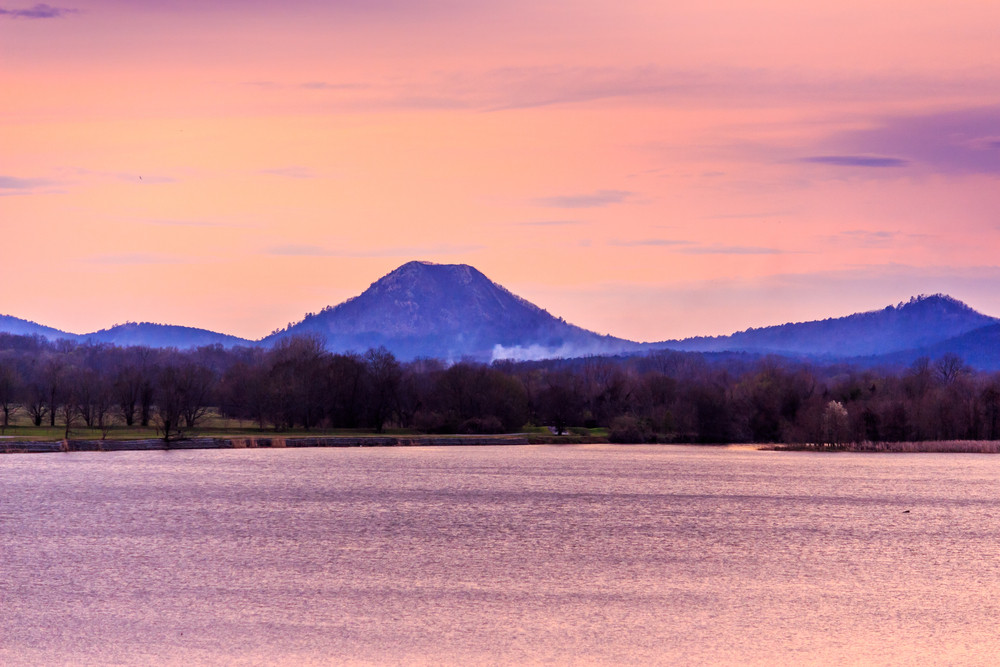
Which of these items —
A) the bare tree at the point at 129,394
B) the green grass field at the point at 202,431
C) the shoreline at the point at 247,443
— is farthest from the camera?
the bare tree at the point at 129,394

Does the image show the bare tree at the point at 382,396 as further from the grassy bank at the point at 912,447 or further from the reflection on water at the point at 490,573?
the reflection on water at the point at 490,573

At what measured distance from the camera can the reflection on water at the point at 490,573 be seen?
62.7 feet

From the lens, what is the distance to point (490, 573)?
27.1 meters

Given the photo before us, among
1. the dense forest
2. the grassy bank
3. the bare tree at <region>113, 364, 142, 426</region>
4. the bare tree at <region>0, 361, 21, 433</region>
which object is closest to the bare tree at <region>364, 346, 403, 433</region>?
the dense forest

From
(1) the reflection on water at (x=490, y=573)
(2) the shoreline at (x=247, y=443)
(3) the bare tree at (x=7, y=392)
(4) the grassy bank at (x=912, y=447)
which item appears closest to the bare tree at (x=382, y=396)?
(2) the shoreline at (x=247, y=443)

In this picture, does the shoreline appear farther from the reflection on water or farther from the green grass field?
the reflection on water

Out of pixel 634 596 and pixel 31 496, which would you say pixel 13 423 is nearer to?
pixel 31 496

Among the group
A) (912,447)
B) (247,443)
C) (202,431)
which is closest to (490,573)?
(247,443)

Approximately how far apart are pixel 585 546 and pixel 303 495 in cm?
2048

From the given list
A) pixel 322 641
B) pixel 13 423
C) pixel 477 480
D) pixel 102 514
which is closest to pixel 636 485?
pixel 477 480

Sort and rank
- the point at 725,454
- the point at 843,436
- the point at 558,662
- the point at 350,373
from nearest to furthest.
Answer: the point at 558,662 < the point at 725,454 < the point at 843,436 < the point at 350,373

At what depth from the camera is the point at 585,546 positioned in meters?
32.7

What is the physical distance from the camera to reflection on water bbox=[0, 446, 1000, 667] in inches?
752

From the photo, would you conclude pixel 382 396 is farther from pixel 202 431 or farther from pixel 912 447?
pixel 912 447
